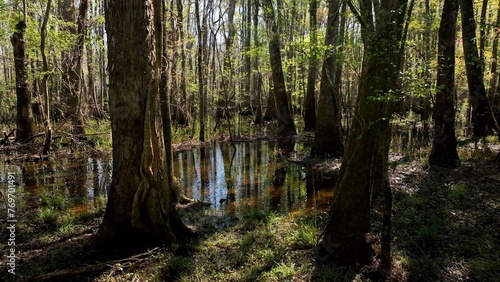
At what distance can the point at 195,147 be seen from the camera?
13039 mm

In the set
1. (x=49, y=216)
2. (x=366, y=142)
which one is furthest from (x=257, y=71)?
(x=366, y=142)

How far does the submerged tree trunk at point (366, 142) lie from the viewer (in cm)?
373

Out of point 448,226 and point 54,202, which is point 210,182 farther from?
point 448,226

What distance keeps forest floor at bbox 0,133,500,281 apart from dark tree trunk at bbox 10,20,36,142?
22.3 feet

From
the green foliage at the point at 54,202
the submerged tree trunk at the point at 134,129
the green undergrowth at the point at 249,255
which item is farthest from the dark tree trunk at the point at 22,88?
the green undergrowth at the point at 249,255

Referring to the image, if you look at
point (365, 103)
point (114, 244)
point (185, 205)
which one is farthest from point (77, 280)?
point (365, 103)

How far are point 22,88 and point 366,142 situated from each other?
1143 cm

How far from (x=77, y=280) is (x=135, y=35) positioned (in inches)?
116

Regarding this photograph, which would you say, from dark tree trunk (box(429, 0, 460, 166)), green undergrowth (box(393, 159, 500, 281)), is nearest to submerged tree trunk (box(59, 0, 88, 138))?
green undergrowth (box(393, 159, 500, 281))

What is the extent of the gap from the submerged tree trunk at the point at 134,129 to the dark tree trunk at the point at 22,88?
8293 mm

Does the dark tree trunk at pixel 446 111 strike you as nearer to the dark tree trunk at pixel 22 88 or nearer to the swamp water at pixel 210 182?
the swamp water at pixel 210 182

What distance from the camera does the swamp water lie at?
6.54 m

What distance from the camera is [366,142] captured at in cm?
388

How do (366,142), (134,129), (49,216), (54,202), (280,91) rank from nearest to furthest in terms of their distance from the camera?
(366,142) < (134,129) < (49,216) < (54,202) < (280,91)
